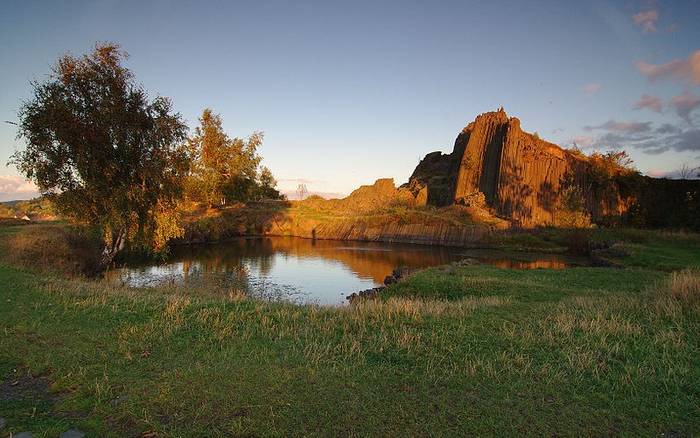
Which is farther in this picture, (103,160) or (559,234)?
(559,234)

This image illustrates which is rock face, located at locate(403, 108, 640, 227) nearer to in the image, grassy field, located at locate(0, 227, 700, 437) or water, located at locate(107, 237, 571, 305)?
water, located at locate(107, 237, 571, 305)

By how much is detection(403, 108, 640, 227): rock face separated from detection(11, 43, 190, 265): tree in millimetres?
59735

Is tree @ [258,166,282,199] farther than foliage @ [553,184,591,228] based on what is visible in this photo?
Yes

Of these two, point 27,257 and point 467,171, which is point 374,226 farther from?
point 27,257

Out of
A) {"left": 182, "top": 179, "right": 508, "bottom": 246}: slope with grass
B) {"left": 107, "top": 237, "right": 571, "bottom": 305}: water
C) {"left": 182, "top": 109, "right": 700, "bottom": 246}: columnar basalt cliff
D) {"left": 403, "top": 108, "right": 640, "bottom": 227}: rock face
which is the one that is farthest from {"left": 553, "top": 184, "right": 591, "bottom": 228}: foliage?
{"left": 107, "top": 237, "right": 571, "bottom": 305}: water

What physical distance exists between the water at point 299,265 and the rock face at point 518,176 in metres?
29.8

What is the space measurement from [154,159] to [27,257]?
348 inches

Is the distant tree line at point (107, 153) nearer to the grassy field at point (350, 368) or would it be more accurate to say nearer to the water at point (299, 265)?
the water at point (299, 265)

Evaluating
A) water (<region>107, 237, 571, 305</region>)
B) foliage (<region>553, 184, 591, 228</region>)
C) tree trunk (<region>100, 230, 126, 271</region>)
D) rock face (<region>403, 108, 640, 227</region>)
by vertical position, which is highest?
rock face (<region>403, 108, 640, 227</region>)

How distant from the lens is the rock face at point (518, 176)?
68.9 meters

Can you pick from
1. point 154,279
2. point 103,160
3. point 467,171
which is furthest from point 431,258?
point 467,171

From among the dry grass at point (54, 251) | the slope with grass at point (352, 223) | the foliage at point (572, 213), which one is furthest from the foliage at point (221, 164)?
the foliage at point (572, 213)

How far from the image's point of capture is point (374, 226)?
6034cm

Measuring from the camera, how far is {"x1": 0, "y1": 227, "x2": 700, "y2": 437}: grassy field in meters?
6.05
